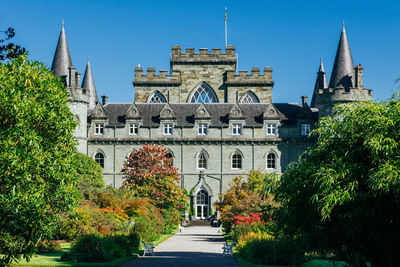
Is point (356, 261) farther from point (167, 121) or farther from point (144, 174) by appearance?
point (167, 121)

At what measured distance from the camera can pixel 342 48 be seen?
Answer: 51.6 m

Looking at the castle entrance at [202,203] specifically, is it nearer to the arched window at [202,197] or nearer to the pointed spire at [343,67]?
the arched window at [202,197]

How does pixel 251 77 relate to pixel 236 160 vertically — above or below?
above

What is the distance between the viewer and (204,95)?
197ft

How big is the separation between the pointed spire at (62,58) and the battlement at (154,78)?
8886mm

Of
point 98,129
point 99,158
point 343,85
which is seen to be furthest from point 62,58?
point 343,85

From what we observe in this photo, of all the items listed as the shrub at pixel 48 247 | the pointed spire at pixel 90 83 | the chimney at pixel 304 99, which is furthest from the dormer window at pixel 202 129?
the shrub at pixel 48 247

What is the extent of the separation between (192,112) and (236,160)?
6.40 metres

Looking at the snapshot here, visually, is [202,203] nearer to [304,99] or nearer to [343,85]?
[304,99]

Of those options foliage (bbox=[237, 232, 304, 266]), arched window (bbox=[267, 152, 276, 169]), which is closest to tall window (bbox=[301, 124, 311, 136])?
arched window (bbox=[267, 152, 276, 169])

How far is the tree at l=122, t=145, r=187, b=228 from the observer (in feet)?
132

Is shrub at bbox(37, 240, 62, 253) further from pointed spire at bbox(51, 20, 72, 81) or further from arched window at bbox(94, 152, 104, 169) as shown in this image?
pointed spire at bbox(51, 20, 72, 81)

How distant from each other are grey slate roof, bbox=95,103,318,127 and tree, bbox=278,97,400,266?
1373 inches

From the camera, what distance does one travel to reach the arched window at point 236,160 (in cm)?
5219
